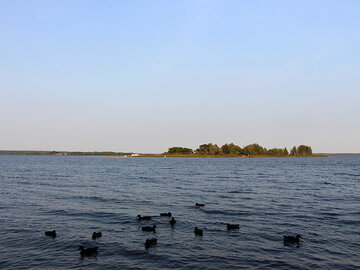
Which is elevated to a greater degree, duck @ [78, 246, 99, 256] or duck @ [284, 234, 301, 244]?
Answer: duck @ [284, 234, 301, 244]

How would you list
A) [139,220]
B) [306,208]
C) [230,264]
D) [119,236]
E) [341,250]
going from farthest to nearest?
1. [306,208]
2. [139,220]
3. [119,236]
4. [341,250]
5. [230,264]

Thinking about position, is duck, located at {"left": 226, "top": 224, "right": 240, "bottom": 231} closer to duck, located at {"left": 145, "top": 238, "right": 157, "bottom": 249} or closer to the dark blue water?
the dark blue water

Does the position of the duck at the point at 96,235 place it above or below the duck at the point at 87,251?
above

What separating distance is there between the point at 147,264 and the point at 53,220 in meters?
13.8

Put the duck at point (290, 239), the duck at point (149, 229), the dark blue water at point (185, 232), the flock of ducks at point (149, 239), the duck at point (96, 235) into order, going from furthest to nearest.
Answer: the duck at point (149, 229) → the duck at point (96, 235) → the duck at point (290, 239) → the flock of ducks at point (149, 239) → the dark blue water at point (185, 232)

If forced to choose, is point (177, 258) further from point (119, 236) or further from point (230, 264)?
point (119, 236)

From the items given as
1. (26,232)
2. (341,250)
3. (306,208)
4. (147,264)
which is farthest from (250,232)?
(26,232)

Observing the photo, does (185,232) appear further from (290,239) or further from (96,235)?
(290,239)

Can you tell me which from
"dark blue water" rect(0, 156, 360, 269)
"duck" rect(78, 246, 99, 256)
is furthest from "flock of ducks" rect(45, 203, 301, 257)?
"dark blue water" rect(0, 156, 360, 269)

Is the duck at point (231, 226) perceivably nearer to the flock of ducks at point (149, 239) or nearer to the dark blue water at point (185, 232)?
the flock of ducks at point (149, 239)

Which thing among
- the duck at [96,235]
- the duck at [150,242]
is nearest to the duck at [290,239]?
the duck at [150,242]

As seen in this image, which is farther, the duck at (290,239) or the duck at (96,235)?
the duck at (96,235)

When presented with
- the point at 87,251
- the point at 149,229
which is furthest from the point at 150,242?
the point at 87,251

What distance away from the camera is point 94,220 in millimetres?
27375
